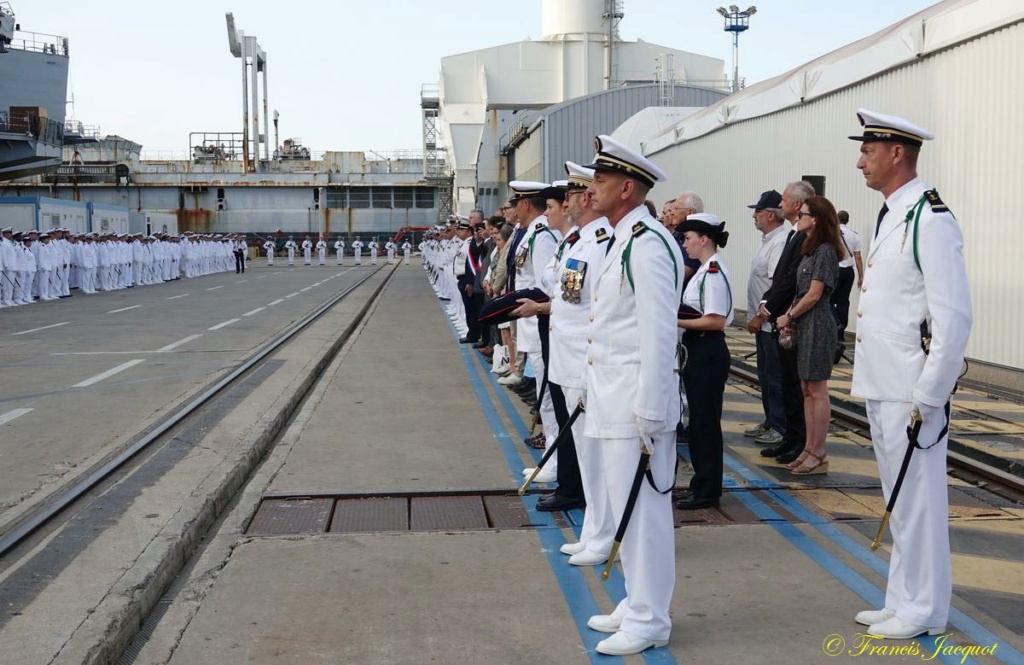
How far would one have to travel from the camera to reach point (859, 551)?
5449 mm

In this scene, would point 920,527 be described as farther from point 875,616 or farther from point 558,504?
point 558,504

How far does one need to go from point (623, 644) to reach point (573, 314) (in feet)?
7.45

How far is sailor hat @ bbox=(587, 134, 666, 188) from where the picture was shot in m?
4.23

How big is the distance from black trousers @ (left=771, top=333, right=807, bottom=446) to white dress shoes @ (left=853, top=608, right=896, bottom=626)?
3300mm

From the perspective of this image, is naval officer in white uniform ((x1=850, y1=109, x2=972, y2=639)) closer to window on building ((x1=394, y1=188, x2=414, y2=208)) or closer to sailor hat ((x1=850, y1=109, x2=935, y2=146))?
sailor hat ((x1=850, y1=109, x2=935, y2=146))

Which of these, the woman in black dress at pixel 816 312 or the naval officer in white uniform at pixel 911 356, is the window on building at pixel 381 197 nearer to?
the woman in black dress at pixel 816 312

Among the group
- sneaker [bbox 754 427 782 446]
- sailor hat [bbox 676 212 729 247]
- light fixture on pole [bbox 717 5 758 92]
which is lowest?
sneaker [bbox 754 427 782 446]

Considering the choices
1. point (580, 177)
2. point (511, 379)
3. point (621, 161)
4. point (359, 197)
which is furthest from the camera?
point (359, 197)

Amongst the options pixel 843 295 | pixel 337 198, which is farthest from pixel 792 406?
pixel 337 198

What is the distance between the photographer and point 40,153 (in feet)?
177

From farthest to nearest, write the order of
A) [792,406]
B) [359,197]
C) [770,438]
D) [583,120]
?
[359,197], [583,120], [770,438], [792,406]

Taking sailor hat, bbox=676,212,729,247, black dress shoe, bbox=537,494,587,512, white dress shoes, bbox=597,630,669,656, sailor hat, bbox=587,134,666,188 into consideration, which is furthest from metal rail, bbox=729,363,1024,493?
sailor hat, bbox=587,134,666,188

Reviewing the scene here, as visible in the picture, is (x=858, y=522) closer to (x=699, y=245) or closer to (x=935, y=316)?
(x=699, y=245)

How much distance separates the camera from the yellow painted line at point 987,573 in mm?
4902
